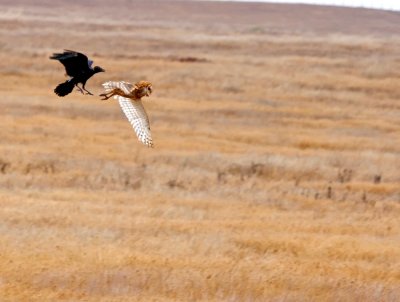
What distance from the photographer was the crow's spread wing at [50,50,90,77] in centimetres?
553

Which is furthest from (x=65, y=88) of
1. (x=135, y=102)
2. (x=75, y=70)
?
(x=135, y=102)

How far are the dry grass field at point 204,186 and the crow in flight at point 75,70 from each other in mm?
6075

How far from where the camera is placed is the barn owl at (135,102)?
5.46m

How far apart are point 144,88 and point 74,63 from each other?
0.38 m

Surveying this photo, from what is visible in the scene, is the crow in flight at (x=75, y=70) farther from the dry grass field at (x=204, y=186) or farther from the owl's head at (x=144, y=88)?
the dry grass field at (x=204, y=186)

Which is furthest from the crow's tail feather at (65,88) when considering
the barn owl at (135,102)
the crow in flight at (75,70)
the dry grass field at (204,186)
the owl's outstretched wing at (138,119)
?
the dry grass field at (204,186)

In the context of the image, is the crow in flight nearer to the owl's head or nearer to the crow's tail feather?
the crow's tail feather

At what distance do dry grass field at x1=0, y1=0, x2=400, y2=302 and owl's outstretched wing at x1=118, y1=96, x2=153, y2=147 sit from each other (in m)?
6.15

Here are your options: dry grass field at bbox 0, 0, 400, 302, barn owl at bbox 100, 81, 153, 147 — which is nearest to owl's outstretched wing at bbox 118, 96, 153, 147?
barn owl at bbox 100, 81, 153, 147

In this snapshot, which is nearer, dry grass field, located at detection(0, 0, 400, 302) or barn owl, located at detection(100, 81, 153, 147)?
barn owl, located at detection(100, 81, 153, 147)

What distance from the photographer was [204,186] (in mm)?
21531

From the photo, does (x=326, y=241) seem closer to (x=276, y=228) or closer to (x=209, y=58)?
(x=276, y=228)

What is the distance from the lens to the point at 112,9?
13900 cm

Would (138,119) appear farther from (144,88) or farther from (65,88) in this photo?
(65,88)
